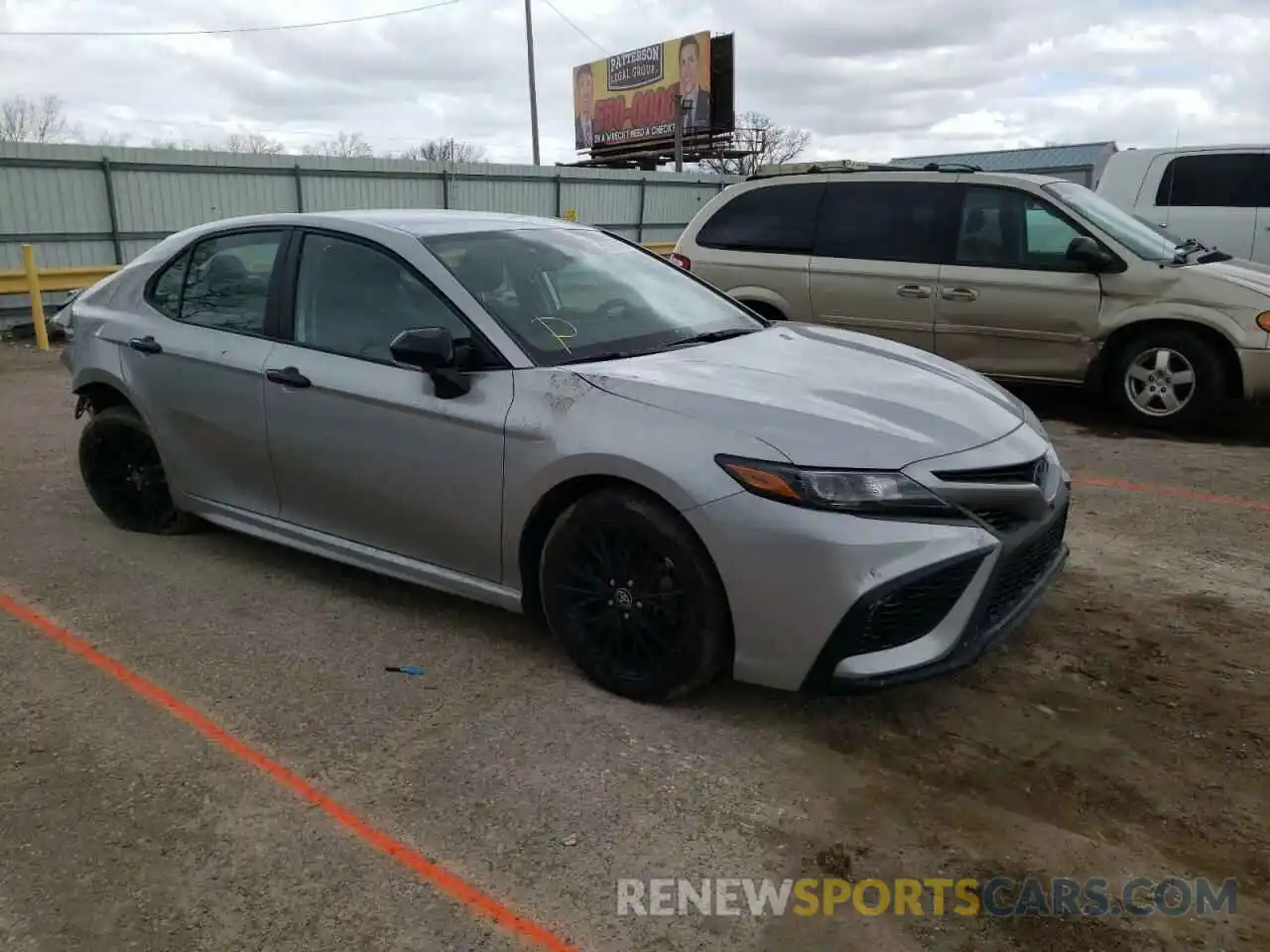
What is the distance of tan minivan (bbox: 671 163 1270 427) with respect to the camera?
669cm

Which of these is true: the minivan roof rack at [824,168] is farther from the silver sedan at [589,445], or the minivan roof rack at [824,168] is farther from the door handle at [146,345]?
the door handle at [146,345]

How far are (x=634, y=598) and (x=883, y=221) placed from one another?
5329 mm

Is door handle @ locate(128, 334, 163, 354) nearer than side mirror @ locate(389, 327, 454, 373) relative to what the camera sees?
No

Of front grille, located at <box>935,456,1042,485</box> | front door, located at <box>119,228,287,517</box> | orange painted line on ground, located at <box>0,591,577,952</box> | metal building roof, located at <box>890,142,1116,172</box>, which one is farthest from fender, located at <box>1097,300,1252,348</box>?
metal building roof, located at <box>890,142,1116,172</box>

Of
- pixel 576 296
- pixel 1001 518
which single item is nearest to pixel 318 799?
pixel 576 296

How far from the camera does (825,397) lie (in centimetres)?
322

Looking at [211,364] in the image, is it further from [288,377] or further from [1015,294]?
[1015,294]

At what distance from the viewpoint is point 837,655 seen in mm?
2881

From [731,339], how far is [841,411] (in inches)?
37.3

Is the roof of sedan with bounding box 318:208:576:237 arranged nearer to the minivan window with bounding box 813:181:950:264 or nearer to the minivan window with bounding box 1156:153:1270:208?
the minivan window with bounding box 813:181:950:264

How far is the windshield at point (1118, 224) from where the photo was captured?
6902mm

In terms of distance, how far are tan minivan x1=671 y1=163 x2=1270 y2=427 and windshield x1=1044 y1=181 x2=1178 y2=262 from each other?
16 millimetres

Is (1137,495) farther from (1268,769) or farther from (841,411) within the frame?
(841,411)

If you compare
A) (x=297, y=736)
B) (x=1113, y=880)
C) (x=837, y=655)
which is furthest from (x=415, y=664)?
(x=1113, y=880)
